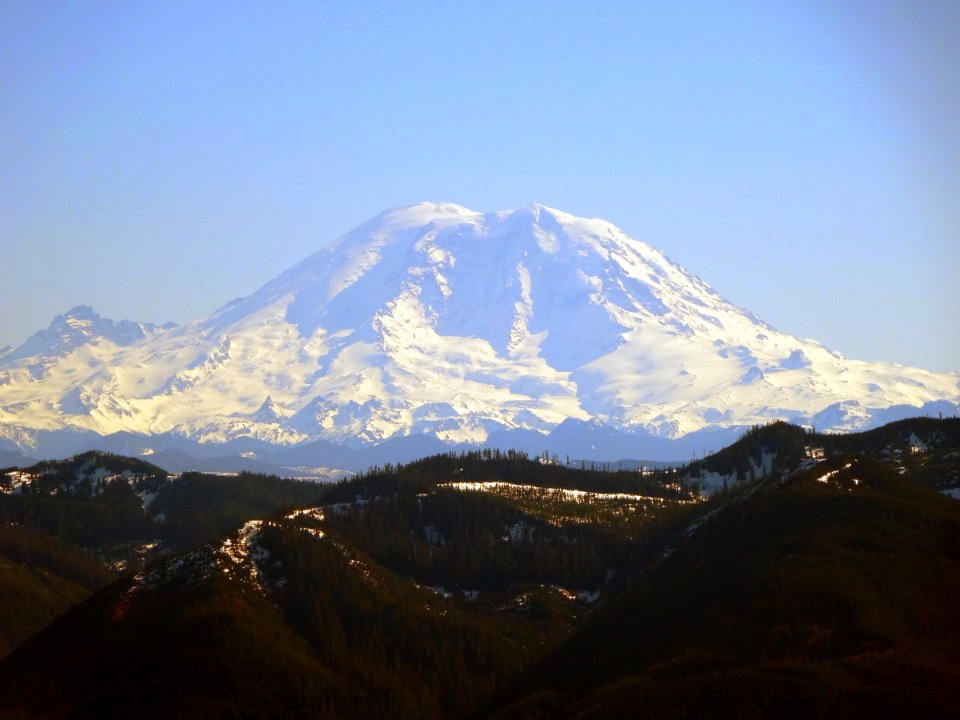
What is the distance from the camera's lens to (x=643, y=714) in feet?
650

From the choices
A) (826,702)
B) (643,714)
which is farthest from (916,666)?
(643,714)

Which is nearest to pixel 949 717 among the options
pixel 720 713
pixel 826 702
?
pixel 826 702

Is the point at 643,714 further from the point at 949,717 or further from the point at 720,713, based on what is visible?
the point at 949,717

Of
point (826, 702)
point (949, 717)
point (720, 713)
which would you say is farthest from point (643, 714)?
point (949, 717)

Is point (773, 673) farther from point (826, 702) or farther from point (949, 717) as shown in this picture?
point (949, 717)

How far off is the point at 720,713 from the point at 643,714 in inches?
379

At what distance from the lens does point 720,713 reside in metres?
193

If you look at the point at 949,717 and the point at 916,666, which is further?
the point at 916,666

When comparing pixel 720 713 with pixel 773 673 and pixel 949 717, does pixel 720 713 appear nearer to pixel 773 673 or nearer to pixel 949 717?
pixel 773 673

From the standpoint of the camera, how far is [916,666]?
193875 millimetres

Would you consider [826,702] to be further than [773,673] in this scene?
No

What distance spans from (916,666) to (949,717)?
16064 millimetres

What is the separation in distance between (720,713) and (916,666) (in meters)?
22.3

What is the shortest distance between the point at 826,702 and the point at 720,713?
1198 centimetres
